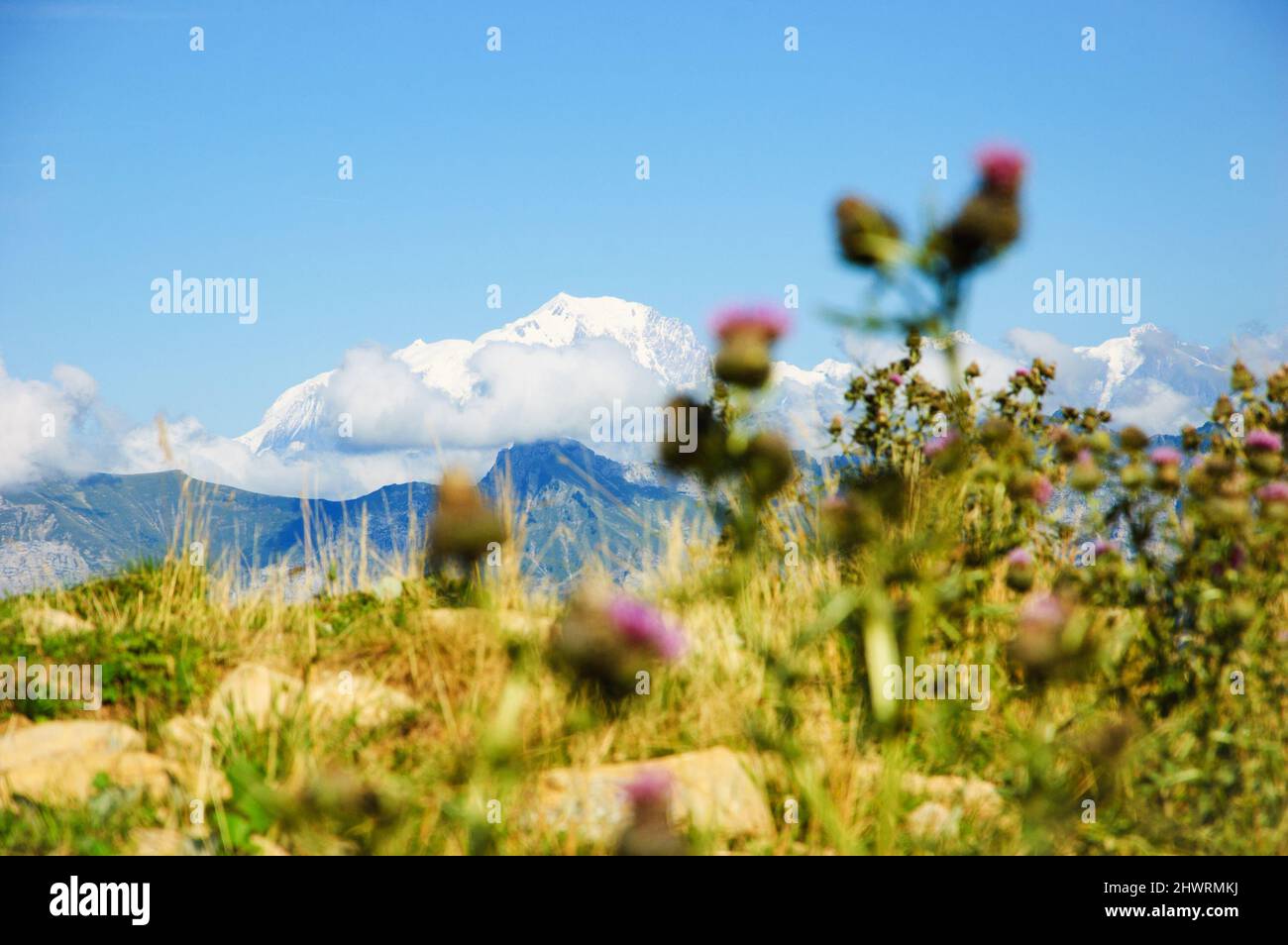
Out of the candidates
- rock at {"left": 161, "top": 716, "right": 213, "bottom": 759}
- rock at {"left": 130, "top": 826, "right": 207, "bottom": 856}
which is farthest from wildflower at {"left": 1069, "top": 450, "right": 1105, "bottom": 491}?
rock at {"left": 161, "top": 716, "right": 213, "bottom": 759}

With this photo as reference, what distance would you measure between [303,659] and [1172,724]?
341cm

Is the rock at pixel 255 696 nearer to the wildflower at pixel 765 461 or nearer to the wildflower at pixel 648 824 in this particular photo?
the wildflower at pixel 765 461

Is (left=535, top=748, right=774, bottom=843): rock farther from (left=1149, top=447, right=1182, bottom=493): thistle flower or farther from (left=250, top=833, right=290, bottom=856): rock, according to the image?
(left=1149, top=447, right=1182, bottom=493): thistle flower

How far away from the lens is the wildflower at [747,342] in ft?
9.93

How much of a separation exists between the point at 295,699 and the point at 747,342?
2126 mm

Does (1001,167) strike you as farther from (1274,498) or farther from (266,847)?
(266,847)

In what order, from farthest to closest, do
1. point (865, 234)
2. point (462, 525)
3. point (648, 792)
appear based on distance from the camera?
1. point (865, 234)
2. point (462, 525)
3. point (648, 792)

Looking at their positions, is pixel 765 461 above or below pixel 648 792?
above

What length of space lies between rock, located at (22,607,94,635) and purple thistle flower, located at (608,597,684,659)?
12.6 ft

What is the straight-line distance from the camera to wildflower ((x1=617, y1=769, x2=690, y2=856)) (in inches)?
76.2

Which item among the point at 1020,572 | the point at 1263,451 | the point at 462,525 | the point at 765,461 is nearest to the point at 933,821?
the point at 1020,572

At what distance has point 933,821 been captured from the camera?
9.87ft
